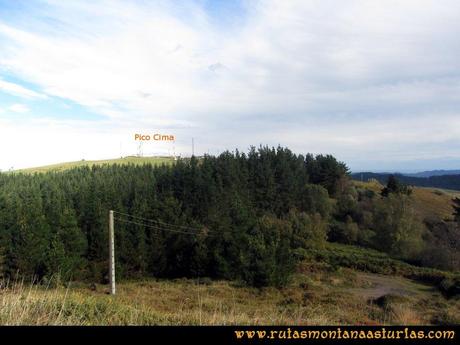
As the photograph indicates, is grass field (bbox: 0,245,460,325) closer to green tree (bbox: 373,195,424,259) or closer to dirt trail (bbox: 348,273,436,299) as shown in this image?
dirt trail (bbox: 348,273,436,299)

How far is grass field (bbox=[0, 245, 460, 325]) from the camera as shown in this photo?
6.10 meters

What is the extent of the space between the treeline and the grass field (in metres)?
4.25

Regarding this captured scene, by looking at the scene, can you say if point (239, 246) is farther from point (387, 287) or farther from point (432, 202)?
point (432, 202)

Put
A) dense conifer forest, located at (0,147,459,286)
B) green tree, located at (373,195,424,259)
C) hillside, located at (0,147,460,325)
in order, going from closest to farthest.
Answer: hillside, located at (0,147,460,325) → dense conifer forest, located at (0,147,459,286) → green tree, located at (373,195,424,259)

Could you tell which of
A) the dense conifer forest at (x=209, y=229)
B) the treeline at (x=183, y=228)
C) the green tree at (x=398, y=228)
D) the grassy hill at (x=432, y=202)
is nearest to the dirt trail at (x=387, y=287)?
the dense conifer forest at (x=209, y=229)

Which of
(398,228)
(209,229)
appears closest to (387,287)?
(398,228)

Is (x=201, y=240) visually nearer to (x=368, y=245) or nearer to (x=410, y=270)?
(x=410, y=270)

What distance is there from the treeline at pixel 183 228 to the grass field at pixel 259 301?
4.25 m

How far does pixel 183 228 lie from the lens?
53656 mm

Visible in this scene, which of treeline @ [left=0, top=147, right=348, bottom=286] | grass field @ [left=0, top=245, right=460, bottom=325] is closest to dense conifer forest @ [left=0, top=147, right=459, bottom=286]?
treeline @ [left=0, top=147, right=348, bottom=286]

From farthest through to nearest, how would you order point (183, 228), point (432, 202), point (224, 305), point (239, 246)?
point (432, 202) < point (183, 228) < point (239, 246) < point (224, 305)

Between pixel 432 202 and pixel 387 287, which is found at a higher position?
pixel 432 202

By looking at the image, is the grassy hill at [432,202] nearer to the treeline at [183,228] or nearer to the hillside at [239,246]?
the hillside at [239,246]

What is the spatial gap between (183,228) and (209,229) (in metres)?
3.66
